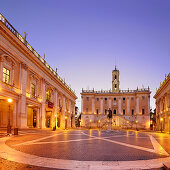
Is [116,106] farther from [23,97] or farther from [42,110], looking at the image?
[23,97]

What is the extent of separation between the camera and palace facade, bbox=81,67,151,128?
79.2 meters

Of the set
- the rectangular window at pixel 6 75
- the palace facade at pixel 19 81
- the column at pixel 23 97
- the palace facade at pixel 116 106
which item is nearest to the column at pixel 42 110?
the palace facade at pixel 19 81

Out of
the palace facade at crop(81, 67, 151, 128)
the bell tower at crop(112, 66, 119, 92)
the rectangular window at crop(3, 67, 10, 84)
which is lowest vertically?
the palace facade at crop(81, 67, 151, 128)

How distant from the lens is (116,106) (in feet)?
274

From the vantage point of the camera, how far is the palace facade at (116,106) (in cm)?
7925

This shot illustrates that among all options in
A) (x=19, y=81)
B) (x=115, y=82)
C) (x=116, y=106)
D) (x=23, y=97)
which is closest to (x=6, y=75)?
(x=19, y=81)

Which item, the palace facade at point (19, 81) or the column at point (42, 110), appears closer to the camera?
the palace facade at point (19, 81)

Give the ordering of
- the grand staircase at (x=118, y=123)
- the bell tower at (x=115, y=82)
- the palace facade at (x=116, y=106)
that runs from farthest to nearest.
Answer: the bell tower at (x=115, y=82) → the palace facade at (x=116, y=106) → the grand staircase at (x=118, y=123)

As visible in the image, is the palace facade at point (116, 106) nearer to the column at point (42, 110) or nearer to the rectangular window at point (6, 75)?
the column at point (42, 110)

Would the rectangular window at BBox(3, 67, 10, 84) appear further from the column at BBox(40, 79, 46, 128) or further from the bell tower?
the bell tower

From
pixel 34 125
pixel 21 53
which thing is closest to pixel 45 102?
pixel 34 125

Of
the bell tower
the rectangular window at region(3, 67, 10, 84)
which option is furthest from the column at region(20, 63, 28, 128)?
the bell tower

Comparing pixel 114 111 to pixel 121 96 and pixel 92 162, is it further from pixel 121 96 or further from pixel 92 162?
pixel 92 162

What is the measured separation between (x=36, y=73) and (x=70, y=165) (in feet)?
88.1
